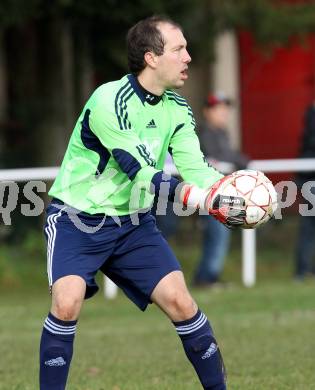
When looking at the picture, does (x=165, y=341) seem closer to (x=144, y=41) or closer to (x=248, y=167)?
(x=248, y=167)

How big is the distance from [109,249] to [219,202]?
819mm

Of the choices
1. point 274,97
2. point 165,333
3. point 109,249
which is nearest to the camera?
point 109,249

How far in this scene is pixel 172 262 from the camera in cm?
637

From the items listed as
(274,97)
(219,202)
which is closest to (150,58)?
Answer: (219,202)

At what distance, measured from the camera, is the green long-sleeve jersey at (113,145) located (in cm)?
615

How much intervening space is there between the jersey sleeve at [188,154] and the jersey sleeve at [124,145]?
10.9 inches

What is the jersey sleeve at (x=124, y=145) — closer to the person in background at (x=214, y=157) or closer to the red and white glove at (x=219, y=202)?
the red and white glove at (x=219, y=202)

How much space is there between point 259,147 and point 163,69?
12.3 meters

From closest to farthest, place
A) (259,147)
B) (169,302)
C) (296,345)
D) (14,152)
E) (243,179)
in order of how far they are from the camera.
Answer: (243,179), (169,302), (296,345), (14,152), (259,147)

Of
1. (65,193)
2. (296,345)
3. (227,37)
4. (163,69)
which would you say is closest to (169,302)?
(65,193)

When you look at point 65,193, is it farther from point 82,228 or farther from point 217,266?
point 217,266

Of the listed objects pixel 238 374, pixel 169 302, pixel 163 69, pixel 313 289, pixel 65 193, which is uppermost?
pixel 163 69

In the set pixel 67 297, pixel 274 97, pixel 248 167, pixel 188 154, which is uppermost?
pixel 188 154

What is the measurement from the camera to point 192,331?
628 cm
